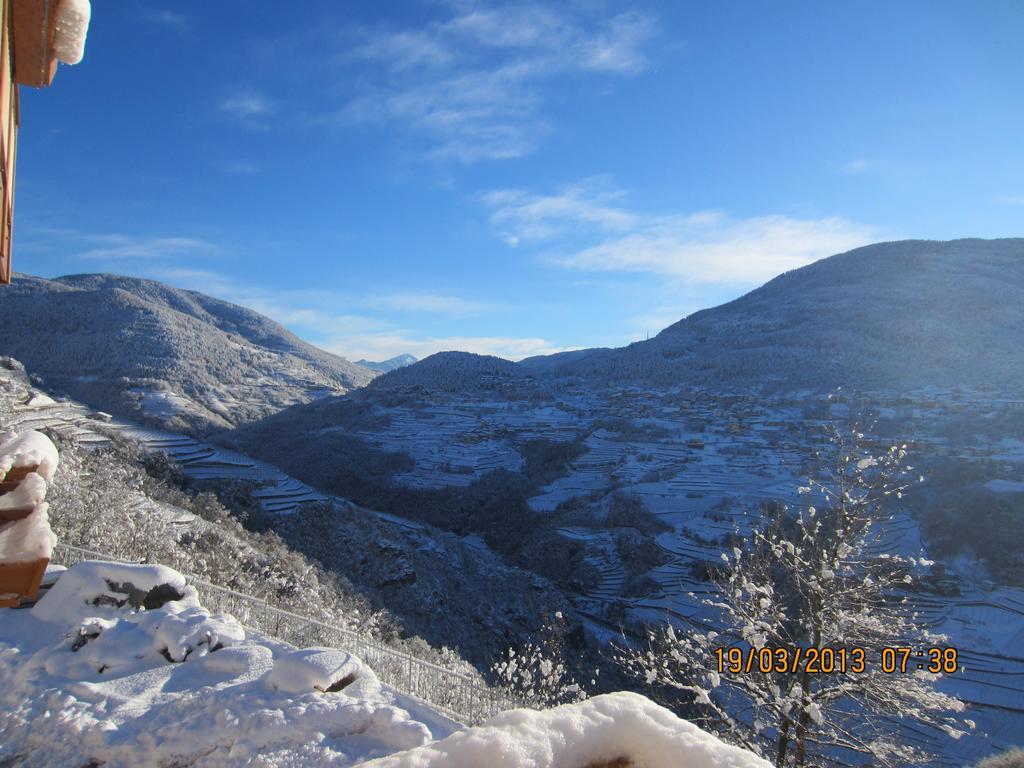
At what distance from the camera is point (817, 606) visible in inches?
295

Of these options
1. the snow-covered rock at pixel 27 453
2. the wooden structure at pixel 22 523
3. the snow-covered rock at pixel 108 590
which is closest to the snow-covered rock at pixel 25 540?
the wooden structure at pixel 22 523

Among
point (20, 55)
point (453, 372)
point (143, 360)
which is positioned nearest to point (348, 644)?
point (20, 55)

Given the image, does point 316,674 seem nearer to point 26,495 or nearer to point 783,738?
point 26,495

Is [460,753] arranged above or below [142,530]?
above

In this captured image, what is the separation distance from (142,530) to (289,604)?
4.23 meters

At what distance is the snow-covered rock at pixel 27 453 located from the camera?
319 cm

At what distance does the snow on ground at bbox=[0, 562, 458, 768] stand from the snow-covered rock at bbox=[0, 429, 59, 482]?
152 centimetres

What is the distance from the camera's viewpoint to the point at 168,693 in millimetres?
3727

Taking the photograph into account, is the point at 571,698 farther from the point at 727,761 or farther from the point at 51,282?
the point at 51,282

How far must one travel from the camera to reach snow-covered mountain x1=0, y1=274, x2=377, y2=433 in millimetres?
80500

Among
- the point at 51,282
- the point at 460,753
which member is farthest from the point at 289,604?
the point at 51,282
